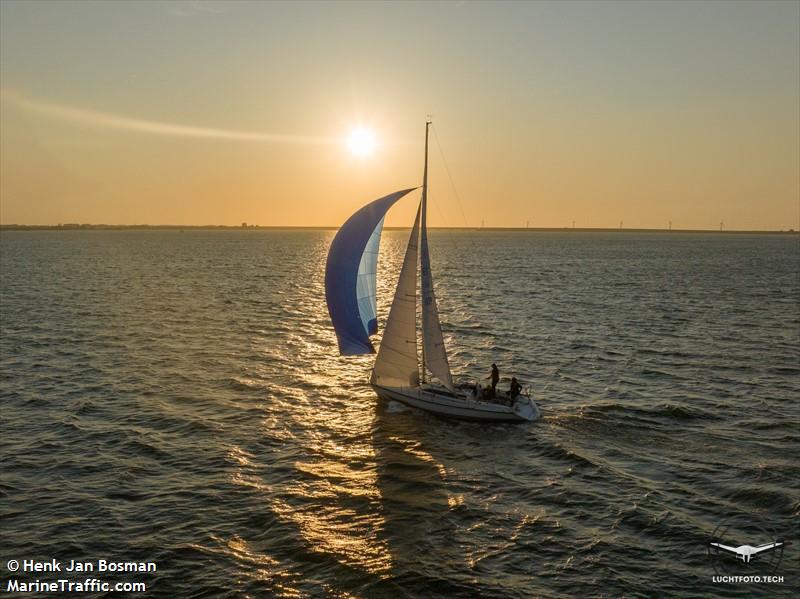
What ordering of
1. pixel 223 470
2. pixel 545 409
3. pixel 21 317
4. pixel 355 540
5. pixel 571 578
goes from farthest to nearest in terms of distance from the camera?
pixel 21 317, pixel 545 409, pixel 223 470, pixel 355 540, pixel 571 578

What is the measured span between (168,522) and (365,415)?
12.5 metres

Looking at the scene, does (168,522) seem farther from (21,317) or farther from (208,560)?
(21,317)

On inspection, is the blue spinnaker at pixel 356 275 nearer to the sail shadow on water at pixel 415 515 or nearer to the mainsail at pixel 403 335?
the mainsail at pixel 403 335

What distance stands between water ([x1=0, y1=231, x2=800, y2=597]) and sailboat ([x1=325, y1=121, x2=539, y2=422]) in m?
Result: 1.05

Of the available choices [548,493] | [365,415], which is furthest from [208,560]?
[365,415]

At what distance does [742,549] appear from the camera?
18.5 meters

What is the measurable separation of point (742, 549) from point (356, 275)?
59.7 feet

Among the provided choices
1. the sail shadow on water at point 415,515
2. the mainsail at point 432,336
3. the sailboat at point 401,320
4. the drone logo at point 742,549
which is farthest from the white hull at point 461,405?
the drone logo at point 742,549

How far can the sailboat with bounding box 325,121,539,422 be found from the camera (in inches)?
1144

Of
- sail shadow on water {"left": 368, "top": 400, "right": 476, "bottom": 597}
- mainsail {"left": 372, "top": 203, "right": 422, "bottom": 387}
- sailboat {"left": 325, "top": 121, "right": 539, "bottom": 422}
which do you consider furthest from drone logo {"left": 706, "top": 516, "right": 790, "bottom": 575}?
mainsail {"left": 372, "top": 203, "right": 422, "bottom": 387}

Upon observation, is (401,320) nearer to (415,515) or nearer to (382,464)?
(382,464)

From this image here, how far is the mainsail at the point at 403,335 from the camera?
97.6 ft

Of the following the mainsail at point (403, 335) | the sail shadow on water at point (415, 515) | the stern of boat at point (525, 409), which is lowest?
the sail shadow on water at point (415, 515)

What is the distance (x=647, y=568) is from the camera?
18.0 m
